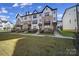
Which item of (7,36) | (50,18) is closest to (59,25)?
(50,18)

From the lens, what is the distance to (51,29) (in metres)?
1.16

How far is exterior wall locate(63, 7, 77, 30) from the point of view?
3.75 feet

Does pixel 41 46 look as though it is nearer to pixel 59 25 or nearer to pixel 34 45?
pixel 34 45

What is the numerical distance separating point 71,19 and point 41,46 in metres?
0.28

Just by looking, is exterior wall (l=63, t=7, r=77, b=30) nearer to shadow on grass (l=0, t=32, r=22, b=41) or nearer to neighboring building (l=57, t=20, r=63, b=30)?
neighboring building (l=57, t=20, r=63, b=30)

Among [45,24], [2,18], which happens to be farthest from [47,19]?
[2,18]

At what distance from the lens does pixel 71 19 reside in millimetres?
1145

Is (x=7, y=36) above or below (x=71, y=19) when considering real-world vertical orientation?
below

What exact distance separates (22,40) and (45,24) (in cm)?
20

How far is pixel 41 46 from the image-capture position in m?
1.13

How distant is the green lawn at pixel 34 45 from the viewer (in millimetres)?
1121

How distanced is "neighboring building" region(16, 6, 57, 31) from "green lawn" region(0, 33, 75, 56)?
0.07 meters

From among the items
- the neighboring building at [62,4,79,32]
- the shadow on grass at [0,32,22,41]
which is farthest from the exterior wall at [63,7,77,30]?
the shadow on grass at [0,32,22,41]

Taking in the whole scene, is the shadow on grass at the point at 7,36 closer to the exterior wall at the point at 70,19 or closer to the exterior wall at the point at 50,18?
the exterior wall at the point at 50,18
